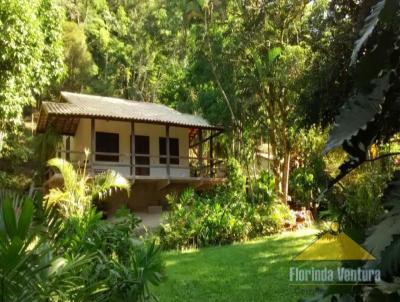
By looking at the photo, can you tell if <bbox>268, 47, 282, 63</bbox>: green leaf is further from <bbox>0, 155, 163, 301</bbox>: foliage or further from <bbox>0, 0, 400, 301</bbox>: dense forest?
<bbox>0, 155, 163, 301</bbox>: foliage

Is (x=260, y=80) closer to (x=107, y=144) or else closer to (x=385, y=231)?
(x=107, y=144)

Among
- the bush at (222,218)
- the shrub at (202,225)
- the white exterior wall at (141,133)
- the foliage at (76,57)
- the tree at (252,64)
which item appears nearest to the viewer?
the shrub at (202,225)

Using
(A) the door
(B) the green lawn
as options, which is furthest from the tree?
(B) the green lawn

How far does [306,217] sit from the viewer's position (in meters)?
16.3

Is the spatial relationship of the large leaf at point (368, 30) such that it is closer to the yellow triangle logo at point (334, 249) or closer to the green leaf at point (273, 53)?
the yellow triangle logo at point (334, 249)

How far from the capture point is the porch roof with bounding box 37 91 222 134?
16.0 m

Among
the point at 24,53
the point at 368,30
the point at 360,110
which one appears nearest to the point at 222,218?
the point at 24,53

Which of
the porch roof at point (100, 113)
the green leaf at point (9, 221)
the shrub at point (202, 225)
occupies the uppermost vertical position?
the porch roof at point (100, 113)

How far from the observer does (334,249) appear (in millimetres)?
5535

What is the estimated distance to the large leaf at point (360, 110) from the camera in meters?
2.41

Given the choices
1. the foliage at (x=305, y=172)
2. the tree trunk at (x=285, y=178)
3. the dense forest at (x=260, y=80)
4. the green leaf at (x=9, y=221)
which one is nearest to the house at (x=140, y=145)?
the dense forest at (x=260, y=80)

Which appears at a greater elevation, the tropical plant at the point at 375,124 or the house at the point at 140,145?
the house at the point at 140,145

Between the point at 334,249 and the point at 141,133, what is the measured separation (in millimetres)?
14648

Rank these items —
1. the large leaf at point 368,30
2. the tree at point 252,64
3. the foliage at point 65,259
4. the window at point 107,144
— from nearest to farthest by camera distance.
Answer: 1. the large leaf at point 368,30
2. the foliage at point 65,259
3. the tree at point 252,64
4. the window at point 107,144
